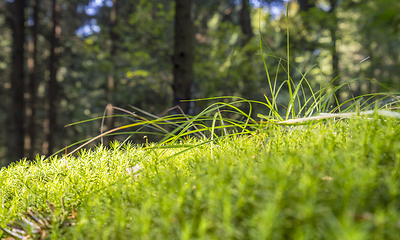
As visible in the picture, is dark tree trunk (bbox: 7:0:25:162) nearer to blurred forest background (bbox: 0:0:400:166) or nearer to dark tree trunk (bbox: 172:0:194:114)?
blurred forest background (bbox: 0:0:400:166)

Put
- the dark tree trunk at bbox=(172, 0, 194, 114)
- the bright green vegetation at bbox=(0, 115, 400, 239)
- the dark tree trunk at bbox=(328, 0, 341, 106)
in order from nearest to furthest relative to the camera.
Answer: the bright green vegetation at bbox=(0, 115, 400, 239) → the dark tree trunk at bbox=(172, 0, 194, 114) → the dark tree trunk at bbox=(328, 0, 341, 106)

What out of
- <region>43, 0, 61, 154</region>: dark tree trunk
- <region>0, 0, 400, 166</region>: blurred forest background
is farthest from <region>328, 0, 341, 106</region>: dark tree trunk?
<region>43, 0, 61, 154</region>: dark tree trunk

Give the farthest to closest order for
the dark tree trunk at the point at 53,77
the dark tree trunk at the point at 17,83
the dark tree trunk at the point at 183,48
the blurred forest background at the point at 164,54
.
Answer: the dark tree trunk at the point at 53,77 < the dark tree trunk at the point at 17,83 < the blurred forest background at the point at 164,54 < the dark tree trunk at the point at 183,48

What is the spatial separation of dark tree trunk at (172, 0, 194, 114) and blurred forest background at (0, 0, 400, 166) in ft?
0.06

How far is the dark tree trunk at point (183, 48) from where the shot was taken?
414 cm

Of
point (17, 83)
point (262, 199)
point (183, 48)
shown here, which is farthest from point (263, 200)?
point (17, 83)

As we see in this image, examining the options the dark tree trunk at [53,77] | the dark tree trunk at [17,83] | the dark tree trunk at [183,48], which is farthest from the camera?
the dark tree trunk at [53,77]


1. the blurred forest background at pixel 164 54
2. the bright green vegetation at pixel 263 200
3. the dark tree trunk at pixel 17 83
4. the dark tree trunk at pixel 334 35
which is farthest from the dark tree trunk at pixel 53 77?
the dark tree trunk at pixel 334 35

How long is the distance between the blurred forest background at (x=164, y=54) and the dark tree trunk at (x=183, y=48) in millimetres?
19

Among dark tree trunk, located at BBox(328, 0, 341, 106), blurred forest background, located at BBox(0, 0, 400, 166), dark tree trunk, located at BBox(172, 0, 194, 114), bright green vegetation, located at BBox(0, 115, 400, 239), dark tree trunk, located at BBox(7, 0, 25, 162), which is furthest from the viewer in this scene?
dark tree trunk, located at BBox(7, 0, 25, 162)

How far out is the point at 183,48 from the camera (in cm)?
421

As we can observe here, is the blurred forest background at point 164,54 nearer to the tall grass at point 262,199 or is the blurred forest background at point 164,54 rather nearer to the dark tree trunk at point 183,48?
the dark tree trunk at point 183,48

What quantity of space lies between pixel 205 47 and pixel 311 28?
382 centimetres

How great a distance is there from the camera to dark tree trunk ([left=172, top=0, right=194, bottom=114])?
13.6 ft
